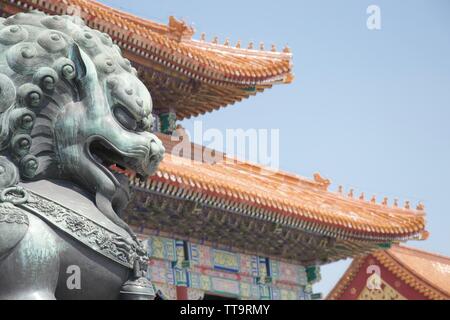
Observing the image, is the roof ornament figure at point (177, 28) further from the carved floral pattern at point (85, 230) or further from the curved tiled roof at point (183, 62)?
the carved floral pattern at point (85, 230)

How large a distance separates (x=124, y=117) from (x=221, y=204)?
1086cm

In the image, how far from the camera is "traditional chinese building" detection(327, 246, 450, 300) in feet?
70.5

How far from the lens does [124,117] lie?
3.52 meters

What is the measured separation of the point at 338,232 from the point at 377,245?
63.8 inches

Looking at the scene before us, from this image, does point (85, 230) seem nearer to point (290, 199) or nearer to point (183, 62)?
point (183, 62)

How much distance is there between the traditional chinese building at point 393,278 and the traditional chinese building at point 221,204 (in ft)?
12.4

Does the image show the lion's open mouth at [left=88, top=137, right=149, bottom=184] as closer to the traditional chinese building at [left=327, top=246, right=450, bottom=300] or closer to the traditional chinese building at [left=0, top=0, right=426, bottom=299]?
the traditional chinese building at [left=0, top=0, right=426, bottom=299]

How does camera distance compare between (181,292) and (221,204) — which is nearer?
(221,204)

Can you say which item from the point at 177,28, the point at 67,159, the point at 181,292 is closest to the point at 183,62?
the point at 177,28

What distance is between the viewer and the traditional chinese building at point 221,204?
1401 centimetres

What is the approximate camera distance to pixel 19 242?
10.4ft

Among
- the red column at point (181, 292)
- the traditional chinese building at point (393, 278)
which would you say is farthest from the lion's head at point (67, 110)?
the traditional chinese building at point (393, 278)
